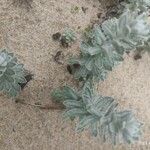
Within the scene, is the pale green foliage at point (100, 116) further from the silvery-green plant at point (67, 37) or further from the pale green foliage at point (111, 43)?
the silvery-green plant at point (67, 37)

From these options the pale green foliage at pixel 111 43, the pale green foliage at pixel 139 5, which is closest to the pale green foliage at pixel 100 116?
the pale green foliage at pixel 111 43

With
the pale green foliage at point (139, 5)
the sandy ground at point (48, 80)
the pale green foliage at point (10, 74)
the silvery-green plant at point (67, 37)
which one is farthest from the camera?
the pale green foliage at point (139, 5)

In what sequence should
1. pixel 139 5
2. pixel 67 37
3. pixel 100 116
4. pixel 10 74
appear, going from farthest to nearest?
pixel 139 5
pixel 67 37
pixel 10 74
pixel 100 116

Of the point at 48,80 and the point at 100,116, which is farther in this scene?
the point at 48,80

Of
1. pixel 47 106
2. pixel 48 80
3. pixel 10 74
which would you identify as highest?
pixel 10 74

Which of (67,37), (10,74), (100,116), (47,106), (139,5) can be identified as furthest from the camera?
(139,5)

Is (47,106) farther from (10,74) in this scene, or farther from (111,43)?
(111,43)

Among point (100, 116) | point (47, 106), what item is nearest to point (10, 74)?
point (47, 106)
